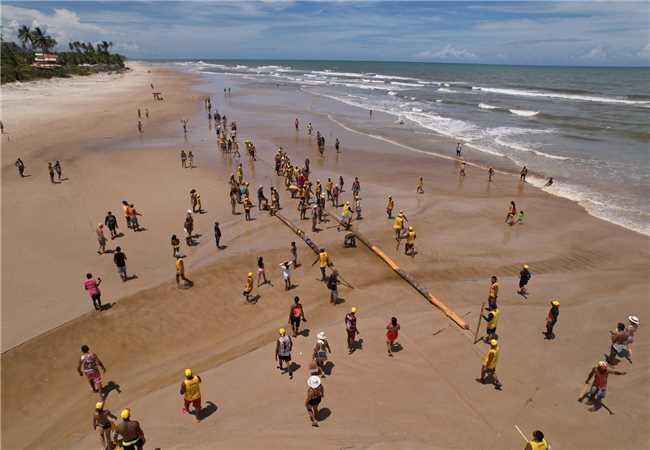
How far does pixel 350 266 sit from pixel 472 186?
12677mm

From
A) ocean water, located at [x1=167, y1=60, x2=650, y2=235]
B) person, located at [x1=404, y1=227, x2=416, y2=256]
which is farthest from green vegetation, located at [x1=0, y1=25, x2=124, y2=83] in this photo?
person, located at [x1=404, y1=227, x2=416, y2=256]

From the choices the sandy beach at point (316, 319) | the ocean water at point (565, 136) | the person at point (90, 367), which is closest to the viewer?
the sandy beach at point (316, 319)

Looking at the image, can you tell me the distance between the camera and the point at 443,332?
1160 cm

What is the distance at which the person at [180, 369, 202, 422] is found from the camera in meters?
8.26

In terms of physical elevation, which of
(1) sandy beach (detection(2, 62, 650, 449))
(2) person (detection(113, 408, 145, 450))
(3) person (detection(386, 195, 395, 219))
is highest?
(3) person (detection(386, 195, 395, 219))

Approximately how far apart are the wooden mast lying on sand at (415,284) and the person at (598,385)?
3186 mm

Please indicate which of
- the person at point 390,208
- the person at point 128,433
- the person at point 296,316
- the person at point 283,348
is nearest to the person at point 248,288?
the person at point 296,316

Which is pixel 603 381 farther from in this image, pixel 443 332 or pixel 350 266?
pixel 350 266

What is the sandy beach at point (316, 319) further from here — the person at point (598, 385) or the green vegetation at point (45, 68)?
the green vegetation at point (45, 68)

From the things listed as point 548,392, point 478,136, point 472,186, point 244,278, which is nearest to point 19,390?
point 244,278

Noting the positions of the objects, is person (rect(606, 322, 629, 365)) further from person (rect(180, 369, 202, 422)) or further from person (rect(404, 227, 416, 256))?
person (rect(180, 369, 202, 422))

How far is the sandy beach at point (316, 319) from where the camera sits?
8.71 metres

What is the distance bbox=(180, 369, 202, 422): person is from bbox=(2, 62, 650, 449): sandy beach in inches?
13.6

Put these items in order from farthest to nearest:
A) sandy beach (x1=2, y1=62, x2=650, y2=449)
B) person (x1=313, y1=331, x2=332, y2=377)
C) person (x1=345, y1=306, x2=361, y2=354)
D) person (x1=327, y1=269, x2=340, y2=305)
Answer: person (x1=327, y1=269, x2=340, y2=305)
person (x1=345, y1=306, x2=361, y2=354)
person (x1=313, y1=331, x2=332, y2=377)
sandy beach (x1=2, y1=62, x2=650, y2=449)
